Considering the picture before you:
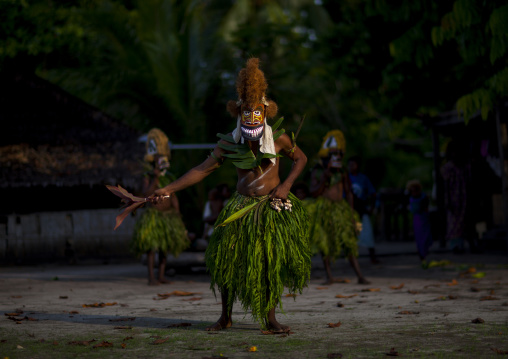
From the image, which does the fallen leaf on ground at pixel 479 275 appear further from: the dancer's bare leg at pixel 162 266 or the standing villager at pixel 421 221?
the dancer's bare leg at pixel 162 266

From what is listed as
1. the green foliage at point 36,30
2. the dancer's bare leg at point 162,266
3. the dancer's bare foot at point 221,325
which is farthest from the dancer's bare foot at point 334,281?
the green foliage at point 36,30

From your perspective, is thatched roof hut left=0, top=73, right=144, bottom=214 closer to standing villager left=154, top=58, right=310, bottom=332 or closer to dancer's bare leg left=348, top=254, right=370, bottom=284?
dancer's bare leg left=348, top=254, right=370, bottom=284

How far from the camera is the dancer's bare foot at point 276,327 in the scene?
5.41 m

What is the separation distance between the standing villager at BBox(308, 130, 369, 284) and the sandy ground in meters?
0.44

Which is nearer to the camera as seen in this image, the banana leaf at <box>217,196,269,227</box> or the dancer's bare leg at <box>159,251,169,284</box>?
the banana leaf at <box>217,196,269,227</box>

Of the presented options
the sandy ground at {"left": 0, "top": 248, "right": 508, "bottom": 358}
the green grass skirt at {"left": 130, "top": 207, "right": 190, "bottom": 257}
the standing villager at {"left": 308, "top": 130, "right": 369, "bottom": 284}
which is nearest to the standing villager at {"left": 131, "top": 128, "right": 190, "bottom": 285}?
the green grass skirt at {"left": 130, "top": 207, "right": 190, "bottom": 257}

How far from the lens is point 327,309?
6.86 metres

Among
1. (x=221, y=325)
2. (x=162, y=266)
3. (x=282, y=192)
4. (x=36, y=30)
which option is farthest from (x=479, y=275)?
(x=36, y=30)

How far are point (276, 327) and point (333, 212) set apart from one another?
12.8 ft

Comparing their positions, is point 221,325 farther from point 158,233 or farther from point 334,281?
point 334,281

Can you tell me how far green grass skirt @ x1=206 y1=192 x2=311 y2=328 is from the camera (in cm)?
547

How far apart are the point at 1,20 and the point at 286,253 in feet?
33.0

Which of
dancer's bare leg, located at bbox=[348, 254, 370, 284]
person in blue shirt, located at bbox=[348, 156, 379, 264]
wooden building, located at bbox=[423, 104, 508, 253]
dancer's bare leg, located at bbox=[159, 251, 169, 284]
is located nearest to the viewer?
dancer's bare leg, located at bbox=[348, 254, 370, 284]

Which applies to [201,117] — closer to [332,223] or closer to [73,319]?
[332,223]
